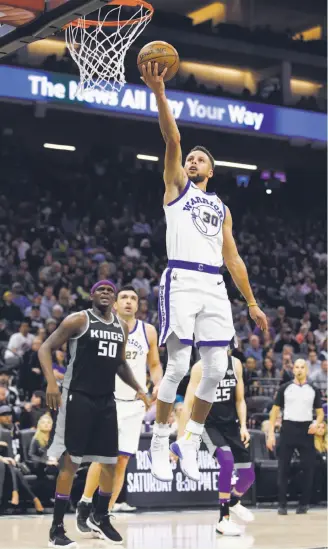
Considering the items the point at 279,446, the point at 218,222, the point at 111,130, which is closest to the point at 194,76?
the point at 111,130

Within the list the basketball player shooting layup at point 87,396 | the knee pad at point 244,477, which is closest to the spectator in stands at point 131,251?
the knee pad at point 244,477

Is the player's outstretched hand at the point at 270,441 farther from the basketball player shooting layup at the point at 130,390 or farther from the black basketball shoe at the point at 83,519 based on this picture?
the black basketball shoe at the point at 83,519

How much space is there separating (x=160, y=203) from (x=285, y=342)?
7545 millimetres

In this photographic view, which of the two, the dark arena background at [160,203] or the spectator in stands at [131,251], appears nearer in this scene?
the dark arena background at [160,203]

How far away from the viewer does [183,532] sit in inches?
407

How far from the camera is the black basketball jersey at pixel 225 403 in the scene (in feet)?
35.1

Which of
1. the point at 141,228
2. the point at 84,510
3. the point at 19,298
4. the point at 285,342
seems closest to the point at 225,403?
the point at 84,510

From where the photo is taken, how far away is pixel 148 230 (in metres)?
25.1

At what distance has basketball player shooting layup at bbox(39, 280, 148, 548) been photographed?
353 inches

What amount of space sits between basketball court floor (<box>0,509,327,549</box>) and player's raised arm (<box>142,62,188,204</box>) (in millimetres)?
3939

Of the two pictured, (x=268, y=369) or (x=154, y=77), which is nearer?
(x=154, y=77)

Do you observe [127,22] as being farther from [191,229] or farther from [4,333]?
[4,333]

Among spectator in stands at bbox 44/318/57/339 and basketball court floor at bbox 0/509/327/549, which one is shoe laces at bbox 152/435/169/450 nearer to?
basketball court floor at bbox 0/509/327/549

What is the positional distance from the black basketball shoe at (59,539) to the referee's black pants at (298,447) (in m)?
4.56
